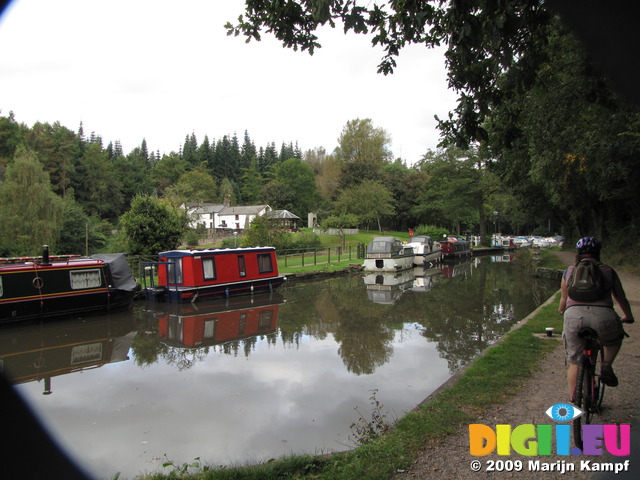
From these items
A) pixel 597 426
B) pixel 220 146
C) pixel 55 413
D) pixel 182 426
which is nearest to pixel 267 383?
pixel 182 426

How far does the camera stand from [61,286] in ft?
41.4

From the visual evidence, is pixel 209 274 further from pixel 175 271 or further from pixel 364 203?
pixel 364 203

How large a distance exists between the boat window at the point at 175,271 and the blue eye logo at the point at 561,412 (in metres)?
13.5

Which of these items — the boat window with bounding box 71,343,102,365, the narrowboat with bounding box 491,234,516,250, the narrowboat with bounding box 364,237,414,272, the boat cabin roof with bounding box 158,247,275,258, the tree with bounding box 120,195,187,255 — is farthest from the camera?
the narrowboat with bounding box 491,234,516,250

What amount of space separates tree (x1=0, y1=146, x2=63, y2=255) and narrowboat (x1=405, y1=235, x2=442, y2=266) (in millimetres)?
29765

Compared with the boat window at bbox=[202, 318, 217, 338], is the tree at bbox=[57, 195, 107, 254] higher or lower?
higher

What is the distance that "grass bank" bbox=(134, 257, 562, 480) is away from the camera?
3.53m

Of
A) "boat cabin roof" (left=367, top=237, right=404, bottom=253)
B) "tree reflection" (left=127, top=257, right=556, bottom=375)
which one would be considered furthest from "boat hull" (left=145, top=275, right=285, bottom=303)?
"boat cabin roof" (left=367, top=237, right=404, bottom=253)

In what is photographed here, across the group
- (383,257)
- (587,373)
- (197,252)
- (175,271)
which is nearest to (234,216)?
(383,257)

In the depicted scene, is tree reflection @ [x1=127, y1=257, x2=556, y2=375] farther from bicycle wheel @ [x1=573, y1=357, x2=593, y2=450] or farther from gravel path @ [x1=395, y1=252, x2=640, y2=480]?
bicycle wheel @ [x1=573, y1=357, x2=593, y2=450]

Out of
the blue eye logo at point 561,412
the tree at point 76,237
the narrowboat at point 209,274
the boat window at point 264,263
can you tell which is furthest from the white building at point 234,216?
the blue eye logo at point 561,412

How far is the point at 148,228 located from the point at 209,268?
24.4 ft

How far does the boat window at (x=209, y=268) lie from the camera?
15930 millimetres

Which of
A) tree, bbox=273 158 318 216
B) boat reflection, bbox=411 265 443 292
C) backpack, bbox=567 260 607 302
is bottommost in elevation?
boat reflection, bbox=411 265 443 292
